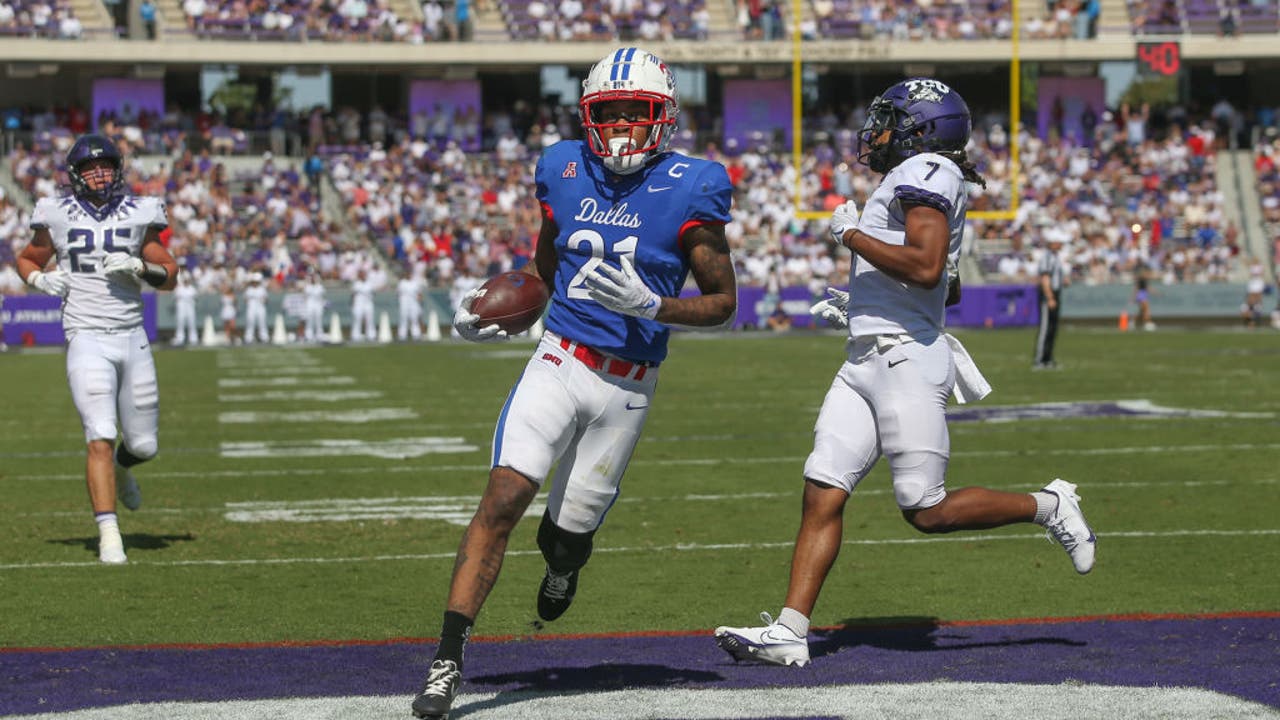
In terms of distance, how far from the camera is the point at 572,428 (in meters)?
5.00

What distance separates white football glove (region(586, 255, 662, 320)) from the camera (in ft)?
15.2

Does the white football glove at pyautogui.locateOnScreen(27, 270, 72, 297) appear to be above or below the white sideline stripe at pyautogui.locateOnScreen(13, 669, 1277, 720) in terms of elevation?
above

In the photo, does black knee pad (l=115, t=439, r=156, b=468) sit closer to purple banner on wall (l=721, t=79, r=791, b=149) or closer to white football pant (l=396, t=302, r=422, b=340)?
white football pant (l=396, t=302, r=422, b=340)

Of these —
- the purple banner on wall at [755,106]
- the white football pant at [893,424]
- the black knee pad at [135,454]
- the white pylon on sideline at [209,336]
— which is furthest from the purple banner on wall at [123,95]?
the white football pant at [893,424]

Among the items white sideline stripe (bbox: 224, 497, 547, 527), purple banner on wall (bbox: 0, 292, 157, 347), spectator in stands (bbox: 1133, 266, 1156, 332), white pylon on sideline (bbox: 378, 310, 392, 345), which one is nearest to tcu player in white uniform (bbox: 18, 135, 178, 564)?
white sideline stripe (bbox: 224, 497, 547, 527)

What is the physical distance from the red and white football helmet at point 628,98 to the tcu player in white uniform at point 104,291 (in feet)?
11.3

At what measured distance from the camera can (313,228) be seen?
3441cm

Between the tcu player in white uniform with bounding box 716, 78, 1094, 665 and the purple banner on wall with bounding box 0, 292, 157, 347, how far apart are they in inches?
994

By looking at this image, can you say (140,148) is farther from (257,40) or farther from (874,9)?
(874,9)

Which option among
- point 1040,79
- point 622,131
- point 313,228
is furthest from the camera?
point 1040,79

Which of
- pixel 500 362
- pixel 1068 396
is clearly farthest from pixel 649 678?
pixel 500 362

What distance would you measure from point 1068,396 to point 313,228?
21.3 metres

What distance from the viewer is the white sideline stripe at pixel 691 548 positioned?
7.79 meters

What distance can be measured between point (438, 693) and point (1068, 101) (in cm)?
3825
